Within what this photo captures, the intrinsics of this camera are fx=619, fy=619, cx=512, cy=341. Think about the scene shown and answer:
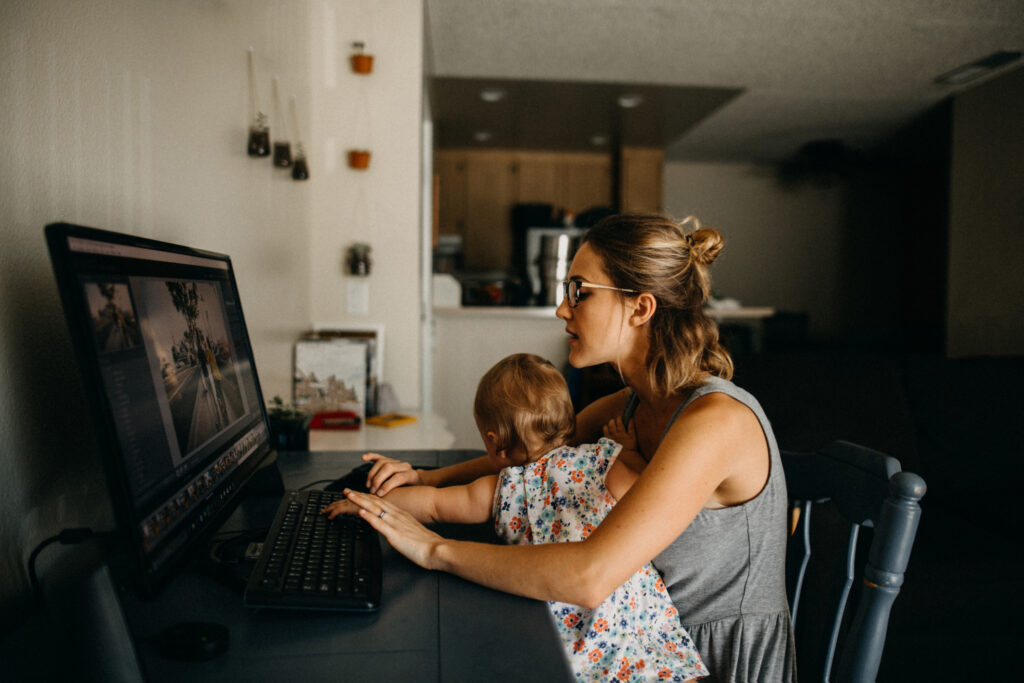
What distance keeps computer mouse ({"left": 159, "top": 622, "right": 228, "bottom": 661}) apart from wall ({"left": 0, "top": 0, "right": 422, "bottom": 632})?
0.89ft

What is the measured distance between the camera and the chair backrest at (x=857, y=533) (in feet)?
2.69

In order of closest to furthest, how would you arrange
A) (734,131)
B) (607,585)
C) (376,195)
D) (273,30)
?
1. (607,585)
2. (273,30)
3. (376,195)
4. (734,131)

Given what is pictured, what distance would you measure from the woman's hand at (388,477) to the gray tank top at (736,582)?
47 centimetres

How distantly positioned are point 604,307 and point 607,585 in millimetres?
557

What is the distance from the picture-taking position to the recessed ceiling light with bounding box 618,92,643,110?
500 cm

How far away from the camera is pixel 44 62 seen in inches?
32.1

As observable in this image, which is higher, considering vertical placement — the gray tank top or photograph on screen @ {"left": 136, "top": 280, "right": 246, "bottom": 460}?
photograph on screen @ {"left": 136, "top": 280, "right": 246, "bottom": 460}

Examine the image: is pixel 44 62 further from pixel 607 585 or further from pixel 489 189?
pixel 489 189

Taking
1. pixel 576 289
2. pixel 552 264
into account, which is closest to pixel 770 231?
pixel 552 264

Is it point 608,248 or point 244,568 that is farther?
point 608,248


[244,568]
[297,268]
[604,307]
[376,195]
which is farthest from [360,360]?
[244,568]

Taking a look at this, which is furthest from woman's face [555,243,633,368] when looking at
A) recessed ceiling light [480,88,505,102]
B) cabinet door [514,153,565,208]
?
cabinet door [514,153,565,208]

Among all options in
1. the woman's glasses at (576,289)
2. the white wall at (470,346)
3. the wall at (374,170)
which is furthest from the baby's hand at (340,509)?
the white wall at (470,346)

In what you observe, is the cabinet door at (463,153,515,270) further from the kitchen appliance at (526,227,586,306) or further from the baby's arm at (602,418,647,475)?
the baby's arm at (602,418,647,475)
